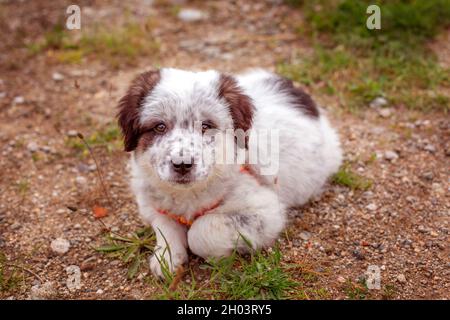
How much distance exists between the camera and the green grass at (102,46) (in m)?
6.51

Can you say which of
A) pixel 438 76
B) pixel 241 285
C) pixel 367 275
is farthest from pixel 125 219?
pixel 438 76

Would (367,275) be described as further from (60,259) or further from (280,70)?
(280,70)

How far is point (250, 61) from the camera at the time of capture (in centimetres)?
642

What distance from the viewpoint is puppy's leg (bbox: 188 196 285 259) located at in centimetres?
379

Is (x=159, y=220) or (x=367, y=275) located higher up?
(x=159, y=220)

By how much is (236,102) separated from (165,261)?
1.16 m

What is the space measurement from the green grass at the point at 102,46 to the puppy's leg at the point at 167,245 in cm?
292

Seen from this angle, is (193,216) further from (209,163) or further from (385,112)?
(385,112)

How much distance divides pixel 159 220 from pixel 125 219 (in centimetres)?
58

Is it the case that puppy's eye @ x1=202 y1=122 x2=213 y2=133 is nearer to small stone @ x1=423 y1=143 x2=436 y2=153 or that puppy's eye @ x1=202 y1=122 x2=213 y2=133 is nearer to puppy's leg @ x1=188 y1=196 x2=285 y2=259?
puppy's leg @ x1=188 y1=196 x2=285 y2=259

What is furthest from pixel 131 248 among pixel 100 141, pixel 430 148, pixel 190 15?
pixel 190 15

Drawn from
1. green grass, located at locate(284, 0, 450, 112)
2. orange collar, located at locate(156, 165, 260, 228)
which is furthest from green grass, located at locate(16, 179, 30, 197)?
green grass, located at locate(284, 0, 450, 112)

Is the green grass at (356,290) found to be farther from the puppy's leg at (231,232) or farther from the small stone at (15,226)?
the small stone at (15,226)
